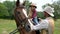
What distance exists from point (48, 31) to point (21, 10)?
0.64 m

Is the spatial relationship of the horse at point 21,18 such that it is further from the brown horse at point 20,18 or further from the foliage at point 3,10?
the foliage at point 3,10

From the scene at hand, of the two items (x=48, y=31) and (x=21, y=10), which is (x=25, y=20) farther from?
(x=48, y=31)

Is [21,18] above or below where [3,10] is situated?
above

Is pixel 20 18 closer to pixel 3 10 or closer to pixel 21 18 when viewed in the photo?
pixel 21 18

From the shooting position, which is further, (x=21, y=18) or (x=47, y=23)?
(x=21, y=18)

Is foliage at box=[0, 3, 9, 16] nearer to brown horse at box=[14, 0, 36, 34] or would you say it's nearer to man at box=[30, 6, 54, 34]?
brown horse at box=[14, 0, 36, 34]

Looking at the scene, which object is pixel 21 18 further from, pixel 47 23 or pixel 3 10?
pixel 3 10

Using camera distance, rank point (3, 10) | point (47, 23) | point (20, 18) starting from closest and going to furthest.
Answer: point (47, 23)
point (20, 18)
point (3, 10)

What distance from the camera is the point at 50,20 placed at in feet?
11.9

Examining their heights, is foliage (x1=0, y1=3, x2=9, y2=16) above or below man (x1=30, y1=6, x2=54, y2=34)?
below

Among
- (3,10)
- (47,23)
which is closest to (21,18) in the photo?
(47,23)

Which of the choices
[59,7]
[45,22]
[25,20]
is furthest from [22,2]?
[59,7]

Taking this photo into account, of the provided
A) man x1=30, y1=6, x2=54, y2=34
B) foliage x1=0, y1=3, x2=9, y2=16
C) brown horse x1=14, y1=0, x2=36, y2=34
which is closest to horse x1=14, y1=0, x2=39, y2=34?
brown horse x1=14, y1=0, x2=36, y2=34

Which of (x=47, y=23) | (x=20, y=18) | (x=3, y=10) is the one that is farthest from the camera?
(x=3, y=10)
